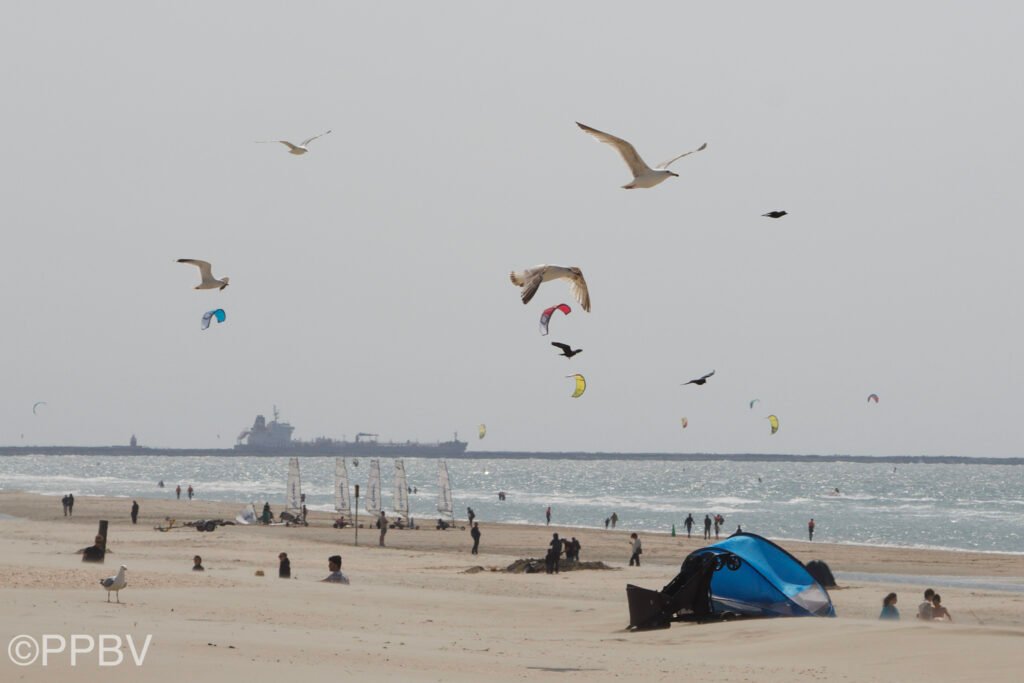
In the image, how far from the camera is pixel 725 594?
17266 millimetres

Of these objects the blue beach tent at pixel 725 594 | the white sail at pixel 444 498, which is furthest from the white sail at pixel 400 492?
the blue beach tent at pixel 725 594

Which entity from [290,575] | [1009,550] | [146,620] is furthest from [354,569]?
[1009,550]

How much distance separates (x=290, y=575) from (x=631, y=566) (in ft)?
40.4

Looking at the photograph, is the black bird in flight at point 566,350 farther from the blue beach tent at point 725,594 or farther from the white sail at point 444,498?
the white sail at point 444,498

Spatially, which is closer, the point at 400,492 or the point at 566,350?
the point at 566,350

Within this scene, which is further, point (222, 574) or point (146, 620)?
point (222, 574)

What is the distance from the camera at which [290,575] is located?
25766 mm

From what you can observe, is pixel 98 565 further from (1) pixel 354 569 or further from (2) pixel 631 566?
(2) pixel 631 566

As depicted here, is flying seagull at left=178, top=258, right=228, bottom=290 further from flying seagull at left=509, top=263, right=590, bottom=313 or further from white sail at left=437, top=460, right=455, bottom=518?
white sail at left=437, top=460, right=455, bottom=518

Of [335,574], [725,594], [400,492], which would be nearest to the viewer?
[725,594]

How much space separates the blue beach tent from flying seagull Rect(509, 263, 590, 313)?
4.21 meters

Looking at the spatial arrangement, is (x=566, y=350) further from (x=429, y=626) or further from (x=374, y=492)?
(x=374, y=492)

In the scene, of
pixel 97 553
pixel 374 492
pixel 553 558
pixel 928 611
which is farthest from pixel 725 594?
pixel 374 492

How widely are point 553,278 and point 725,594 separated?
5.37 m
